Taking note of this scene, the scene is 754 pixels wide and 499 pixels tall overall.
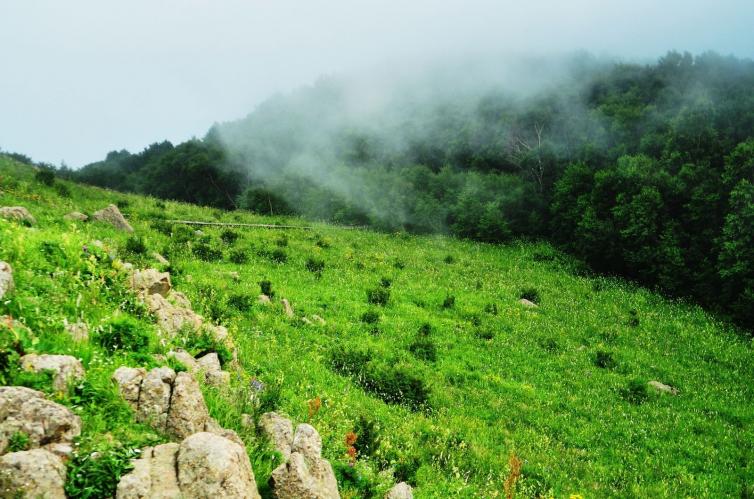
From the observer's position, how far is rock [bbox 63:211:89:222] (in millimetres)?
20391

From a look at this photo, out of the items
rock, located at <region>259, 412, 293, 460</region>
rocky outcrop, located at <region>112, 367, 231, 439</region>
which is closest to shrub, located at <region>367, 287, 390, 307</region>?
rock, located at <region>259, 412, 293, 460</region>

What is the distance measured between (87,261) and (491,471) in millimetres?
10344

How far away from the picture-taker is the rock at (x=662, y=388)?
56.3 feet

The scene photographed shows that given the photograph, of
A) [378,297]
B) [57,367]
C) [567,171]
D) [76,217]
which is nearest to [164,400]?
[57,367]

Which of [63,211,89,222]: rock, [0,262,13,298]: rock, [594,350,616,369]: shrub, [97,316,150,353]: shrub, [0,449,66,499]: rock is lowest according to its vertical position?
[594,350,616,369]: shrub

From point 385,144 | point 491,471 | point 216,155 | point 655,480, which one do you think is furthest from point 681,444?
point 216,155

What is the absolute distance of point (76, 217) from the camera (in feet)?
69.1

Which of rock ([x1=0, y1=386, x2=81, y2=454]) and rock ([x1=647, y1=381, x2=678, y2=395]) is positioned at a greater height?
rock ([x1=0, y1=386, x2=81, y2=454])

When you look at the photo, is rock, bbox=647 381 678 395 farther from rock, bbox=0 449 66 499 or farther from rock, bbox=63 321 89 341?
rock, bbox=0 449 66 499

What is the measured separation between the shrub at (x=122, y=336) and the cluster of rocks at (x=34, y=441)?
218 cm

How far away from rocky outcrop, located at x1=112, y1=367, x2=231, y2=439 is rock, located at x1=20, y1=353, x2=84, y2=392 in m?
0.47

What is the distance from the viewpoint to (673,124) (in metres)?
39.5

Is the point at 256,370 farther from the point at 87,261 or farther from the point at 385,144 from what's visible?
the point at 385,144

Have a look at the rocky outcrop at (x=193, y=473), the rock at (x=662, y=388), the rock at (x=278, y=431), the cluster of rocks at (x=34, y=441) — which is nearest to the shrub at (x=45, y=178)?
the rock at (x=278, y=431)
